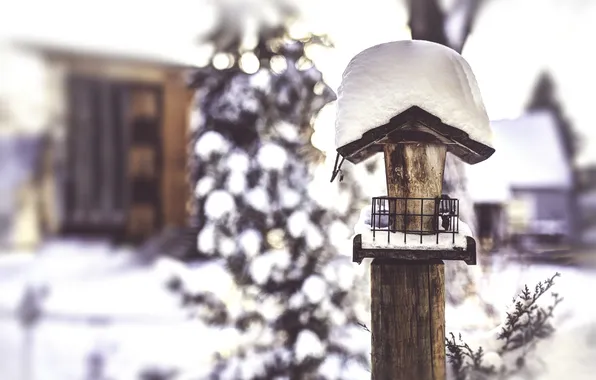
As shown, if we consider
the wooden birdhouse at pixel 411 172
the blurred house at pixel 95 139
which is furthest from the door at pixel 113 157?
the wooden birdhouse at pixel 411 172

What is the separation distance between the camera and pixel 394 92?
1186 mm

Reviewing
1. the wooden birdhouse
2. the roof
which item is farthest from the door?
the roof

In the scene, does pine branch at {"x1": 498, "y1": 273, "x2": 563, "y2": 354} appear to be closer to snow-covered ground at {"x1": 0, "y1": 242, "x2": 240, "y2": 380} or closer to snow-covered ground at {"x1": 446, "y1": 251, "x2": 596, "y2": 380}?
snow-covered ground at {"x1": 446, "y1": 251, "x2": 596, "y2": 380}

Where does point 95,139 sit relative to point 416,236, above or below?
above

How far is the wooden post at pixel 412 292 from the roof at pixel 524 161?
0.58 meters

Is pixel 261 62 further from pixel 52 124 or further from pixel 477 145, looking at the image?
pixel 477 145

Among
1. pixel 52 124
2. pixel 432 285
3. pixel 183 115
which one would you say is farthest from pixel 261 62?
pixel 432 285

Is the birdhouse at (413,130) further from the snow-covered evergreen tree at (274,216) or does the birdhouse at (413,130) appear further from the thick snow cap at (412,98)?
the snow-covered evergreen tree at (274,216)

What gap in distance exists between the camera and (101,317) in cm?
213

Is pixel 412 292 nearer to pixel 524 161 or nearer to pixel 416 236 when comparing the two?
pixel 416 236

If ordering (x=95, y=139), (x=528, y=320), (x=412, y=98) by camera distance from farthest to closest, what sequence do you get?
(x=95, y=139) < (x=528, y=320) < (x=412, y=98)

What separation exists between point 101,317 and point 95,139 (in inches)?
26.5

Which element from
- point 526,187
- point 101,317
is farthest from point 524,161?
point 101,317

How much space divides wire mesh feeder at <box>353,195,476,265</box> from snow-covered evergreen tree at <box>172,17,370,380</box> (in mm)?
761
